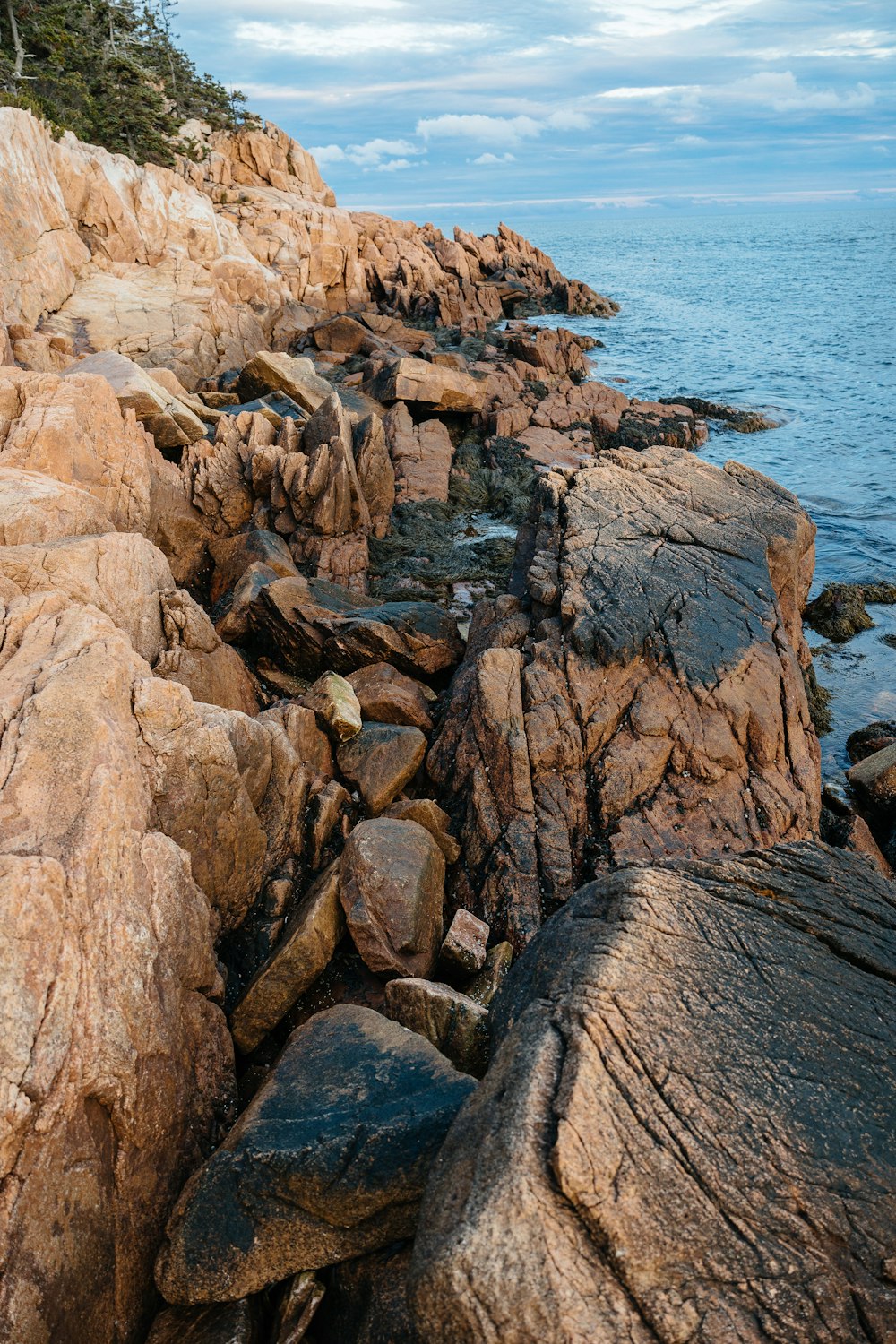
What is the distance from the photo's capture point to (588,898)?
532 cm

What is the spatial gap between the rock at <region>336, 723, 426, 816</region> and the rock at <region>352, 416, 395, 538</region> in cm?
927

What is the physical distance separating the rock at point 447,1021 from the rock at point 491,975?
1351 mm

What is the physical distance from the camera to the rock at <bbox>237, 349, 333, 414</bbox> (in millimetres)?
21609

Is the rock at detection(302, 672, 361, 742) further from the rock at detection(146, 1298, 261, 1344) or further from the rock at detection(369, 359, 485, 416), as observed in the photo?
the rock at detection(369, 359, 485, 416)

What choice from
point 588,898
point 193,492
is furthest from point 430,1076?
point 193,492

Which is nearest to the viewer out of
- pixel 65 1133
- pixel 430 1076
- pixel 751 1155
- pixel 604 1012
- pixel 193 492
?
pixel 751 1155

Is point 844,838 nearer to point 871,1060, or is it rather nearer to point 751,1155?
point 871,1060

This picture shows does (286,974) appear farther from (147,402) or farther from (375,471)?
(375,471)

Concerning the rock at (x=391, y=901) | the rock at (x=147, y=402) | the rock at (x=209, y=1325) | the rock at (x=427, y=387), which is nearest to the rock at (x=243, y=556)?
the rock at (x=147, y=402)

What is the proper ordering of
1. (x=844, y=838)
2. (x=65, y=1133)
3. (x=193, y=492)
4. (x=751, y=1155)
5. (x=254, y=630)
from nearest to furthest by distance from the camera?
(x=751, y=1155), (x=65, y=1133), (x=844, y=838), (x=254, y=630), (x=193, y=492)

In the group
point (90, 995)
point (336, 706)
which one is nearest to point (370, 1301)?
point (90, 995)

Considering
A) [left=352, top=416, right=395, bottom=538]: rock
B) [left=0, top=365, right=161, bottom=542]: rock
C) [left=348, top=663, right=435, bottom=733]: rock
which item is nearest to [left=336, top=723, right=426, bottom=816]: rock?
[left=348, top=663, right=435, bottom=733]: rock

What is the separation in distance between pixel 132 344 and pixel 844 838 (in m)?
26.4

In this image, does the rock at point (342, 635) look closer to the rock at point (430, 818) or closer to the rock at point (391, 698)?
the rock at point (391, 698)
